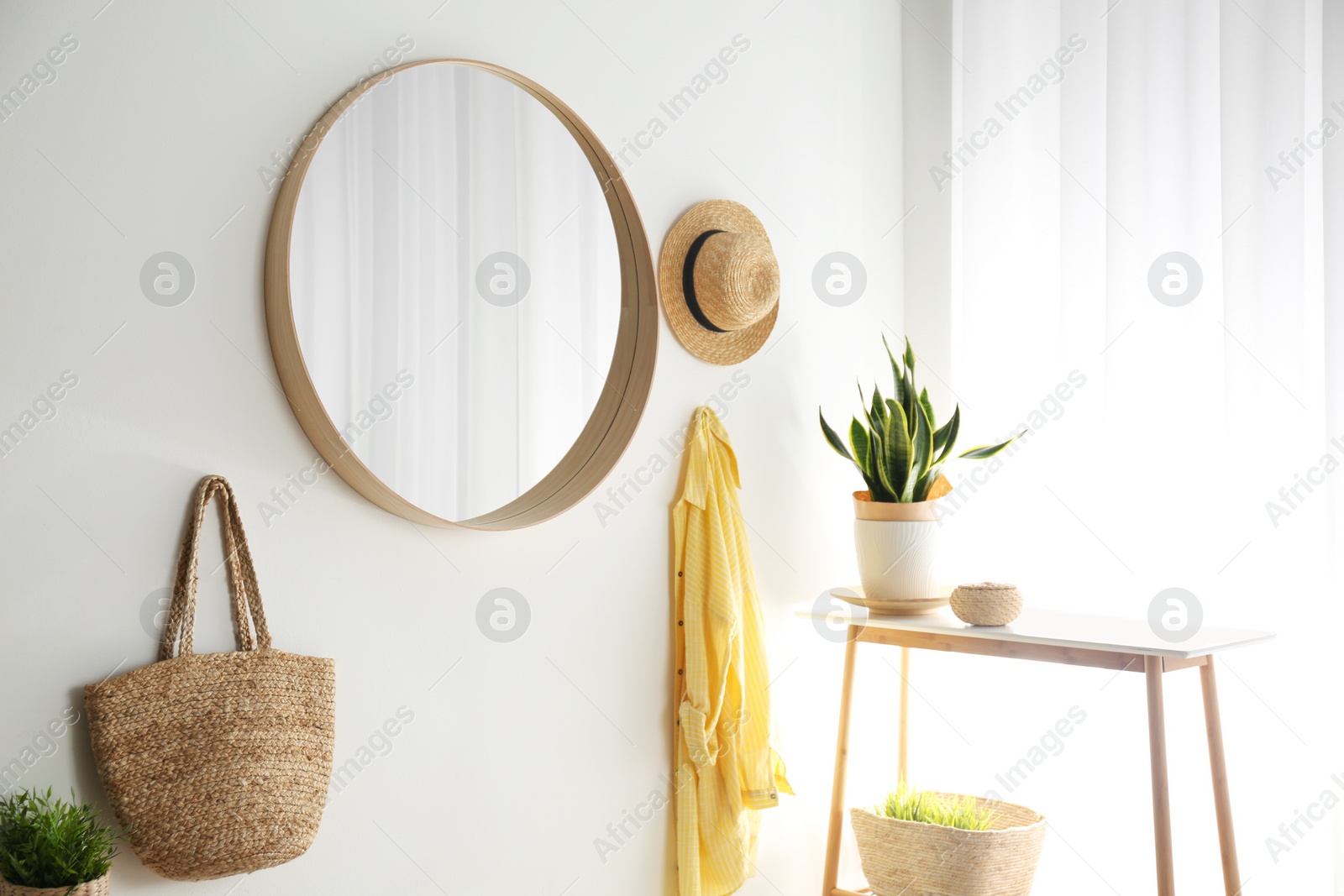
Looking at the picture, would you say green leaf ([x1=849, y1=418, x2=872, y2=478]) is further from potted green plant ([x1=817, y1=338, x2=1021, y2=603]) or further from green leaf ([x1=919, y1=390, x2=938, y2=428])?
green leaf ([x1=919, y1=390, x2=938, y2=428])

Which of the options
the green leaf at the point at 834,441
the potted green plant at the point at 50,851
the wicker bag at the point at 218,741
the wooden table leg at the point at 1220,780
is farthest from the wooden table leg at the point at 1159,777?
the potted green plant at the point at 50,851

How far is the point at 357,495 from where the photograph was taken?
145 centimetres

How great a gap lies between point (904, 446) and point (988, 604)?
1.14 feet

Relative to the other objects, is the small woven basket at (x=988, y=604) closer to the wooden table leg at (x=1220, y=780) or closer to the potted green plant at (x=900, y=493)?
the potted green plant at (x=900, y=493)

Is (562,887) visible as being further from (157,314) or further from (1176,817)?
(1176,817)

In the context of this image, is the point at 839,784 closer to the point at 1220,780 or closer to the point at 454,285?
the point at 1220,780

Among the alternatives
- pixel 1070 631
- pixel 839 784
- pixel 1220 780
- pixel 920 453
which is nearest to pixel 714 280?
pixel 920 453

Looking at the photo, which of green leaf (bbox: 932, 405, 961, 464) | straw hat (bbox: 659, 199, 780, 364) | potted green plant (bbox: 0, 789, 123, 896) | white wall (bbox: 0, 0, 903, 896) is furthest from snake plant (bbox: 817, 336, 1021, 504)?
potted green plant (bbox: 0, 789, 123, 896)

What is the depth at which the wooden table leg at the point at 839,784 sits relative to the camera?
2135mm

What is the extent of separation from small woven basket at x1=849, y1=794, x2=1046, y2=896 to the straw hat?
978 mm

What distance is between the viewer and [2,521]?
1.14 m

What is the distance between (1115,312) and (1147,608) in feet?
2.08

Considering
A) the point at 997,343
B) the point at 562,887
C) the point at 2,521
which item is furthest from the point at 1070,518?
the point at 2,521

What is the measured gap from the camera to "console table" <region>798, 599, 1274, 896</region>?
1687 millimetres
